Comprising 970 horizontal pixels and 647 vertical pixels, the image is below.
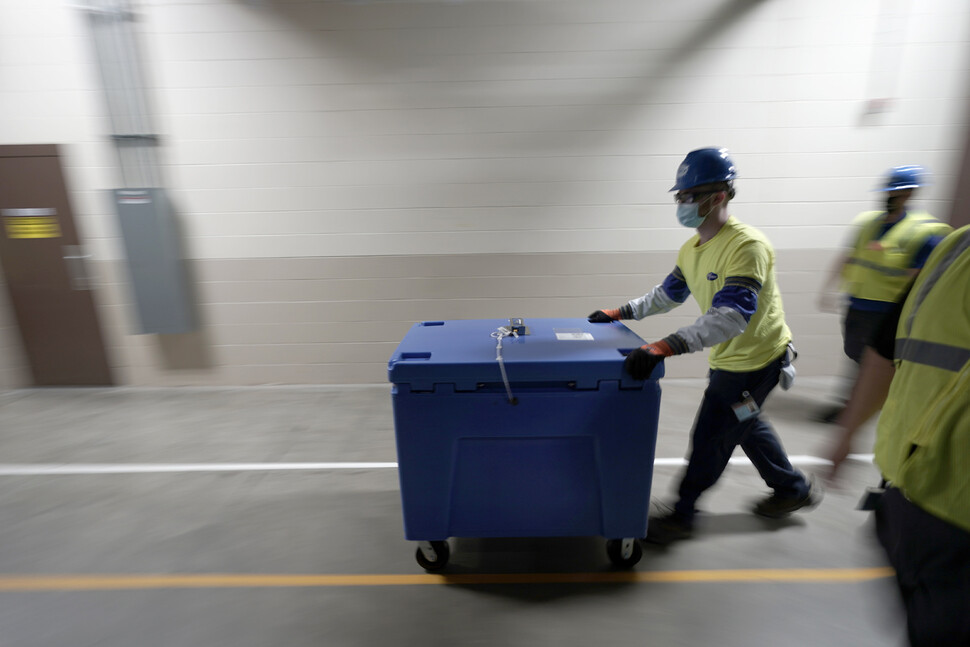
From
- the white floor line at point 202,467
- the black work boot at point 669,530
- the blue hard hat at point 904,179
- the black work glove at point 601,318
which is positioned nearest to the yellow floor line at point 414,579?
the black work boot at point 669,530

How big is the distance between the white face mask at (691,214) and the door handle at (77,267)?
4258mm

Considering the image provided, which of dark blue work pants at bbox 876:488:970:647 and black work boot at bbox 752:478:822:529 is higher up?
dark blue work pants at bbox 876:488:970:647

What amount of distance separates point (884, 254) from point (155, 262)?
466 centimetres

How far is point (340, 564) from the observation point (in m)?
1.79

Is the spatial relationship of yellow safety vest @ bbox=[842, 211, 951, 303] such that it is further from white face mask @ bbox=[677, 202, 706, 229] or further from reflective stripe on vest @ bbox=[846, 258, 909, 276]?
white face mask @ bbox=[677, 202, 706, 229]

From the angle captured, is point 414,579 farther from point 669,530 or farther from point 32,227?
point 32,227

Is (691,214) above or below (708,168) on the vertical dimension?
below

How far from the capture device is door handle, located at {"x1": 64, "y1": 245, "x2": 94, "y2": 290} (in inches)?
134

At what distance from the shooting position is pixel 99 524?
80.9 inches

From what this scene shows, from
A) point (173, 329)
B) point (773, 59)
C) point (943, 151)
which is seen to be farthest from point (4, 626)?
point (943, 151)

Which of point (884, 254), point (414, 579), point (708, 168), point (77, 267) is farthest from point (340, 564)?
point (77, 267)

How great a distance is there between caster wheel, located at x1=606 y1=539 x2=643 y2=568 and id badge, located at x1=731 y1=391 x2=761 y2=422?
2.13ft

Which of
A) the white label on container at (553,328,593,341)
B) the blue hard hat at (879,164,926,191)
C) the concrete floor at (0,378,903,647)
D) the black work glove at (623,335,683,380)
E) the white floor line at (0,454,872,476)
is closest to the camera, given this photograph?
the black work glove at (623,335,683,380)

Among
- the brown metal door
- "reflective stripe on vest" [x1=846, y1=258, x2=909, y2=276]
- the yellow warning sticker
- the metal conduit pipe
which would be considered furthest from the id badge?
the yellow warning sticker
